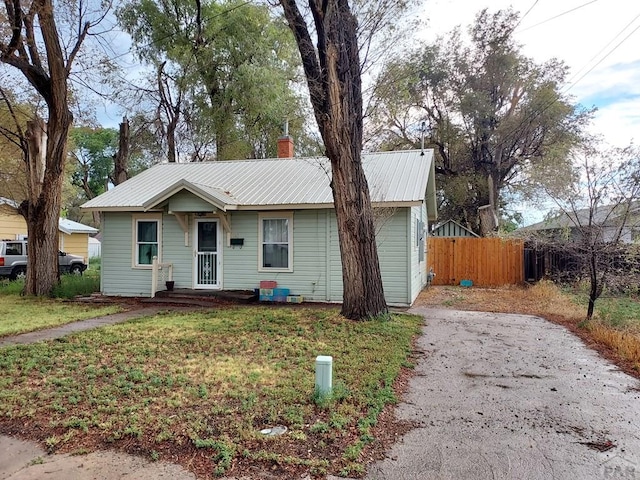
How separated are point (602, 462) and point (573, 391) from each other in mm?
1597

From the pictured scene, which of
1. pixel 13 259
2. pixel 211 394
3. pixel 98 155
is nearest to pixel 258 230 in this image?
pixel 211 394

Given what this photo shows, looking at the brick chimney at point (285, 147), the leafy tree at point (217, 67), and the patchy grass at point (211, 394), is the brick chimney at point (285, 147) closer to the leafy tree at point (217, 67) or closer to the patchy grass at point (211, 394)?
the leafy tree at point (217, 67)

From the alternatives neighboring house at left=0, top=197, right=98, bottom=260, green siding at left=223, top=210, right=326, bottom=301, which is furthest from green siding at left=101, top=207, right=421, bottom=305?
neighboring house at left=0, top=197, right=98, bottom=260

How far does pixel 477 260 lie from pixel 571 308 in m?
6.02

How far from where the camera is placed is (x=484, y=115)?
896 inches

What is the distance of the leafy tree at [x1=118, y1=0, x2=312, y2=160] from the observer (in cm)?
1811

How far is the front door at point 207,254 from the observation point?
36.6ft

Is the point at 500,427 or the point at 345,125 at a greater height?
the point at 345,125

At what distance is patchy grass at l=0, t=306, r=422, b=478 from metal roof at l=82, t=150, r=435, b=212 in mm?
3959

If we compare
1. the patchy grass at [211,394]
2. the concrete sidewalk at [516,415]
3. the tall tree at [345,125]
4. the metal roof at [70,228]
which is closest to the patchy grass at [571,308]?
the concrete sidewalk at [516,415]

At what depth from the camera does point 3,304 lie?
10320 mm

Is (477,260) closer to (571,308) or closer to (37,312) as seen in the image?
(571,308)

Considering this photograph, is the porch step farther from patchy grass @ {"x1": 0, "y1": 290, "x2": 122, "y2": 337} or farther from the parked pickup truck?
the parked pickup truck

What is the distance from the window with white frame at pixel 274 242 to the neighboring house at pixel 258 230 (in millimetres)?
26
